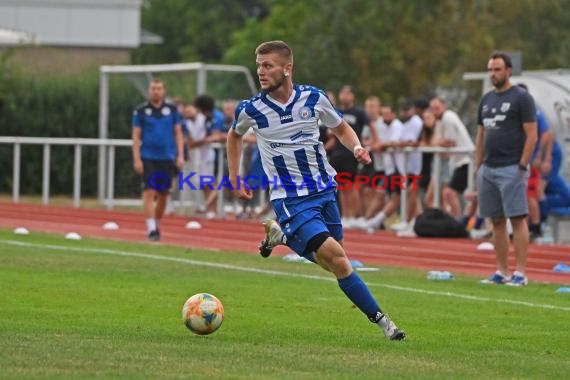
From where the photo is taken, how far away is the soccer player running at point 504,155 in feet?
46.8

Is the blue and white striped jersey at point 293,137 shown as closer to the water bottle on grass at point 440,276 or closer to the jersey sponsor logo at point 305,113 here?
the jersey sponsor logo at point 305,113

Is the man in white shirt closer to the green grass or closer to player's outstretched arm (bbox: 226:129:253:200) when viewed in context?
the green grass

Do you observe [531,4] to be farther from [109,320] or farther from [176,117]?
[109,320]

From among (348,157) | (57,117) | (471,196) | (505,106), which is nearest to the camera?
(505,106)

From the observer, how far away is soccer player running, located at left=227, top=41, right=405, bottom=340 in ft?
32.4

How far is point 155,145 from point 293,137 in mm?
9003

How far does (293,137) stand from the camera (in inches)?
403

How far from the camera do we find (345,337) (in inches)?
396

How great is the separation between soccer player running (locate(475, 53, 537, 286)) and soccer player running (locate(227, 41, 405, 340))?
13.8ft

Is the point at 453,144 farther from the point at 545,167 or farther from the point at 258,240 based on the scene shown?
the point at 258,240

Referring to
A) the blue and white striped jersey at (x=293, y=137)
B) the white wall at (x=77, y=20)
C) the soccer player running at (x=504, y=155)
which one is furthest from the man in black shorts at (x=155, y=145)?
the white wall at (x=77, y=20)

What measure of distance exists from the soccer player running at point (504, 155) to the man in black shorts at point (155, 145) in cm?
563

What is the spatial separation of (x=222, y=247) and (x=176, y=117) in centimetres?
183

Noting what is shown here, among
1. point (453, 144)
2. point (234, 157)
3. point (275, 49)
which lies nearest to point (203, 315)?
point (234, 157)
